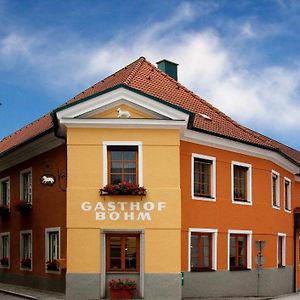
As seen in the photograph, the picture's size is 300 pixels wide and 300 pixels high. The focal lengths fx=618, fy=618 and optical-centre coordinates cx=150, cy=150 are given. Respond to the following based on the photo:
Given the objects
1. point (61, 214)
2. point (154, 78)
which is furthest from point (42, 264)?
point (154, 78)

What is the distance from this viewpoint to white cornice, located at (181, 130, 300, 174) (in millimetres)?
22672

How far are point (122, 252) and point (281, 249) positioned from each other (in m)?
10.3

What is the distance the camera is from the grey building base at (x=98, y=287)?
20.2 m

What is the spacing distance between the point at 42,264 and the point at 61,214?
2.75 metres

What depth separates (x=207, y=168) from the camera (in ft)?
77.9

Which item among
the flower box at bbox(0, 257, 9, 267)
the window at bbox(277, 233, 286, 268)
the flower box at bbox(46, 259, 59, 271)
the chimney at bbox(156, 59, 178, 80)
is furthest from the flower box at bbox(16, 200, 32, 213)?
the window at bbox(277, 233, 286, 268)

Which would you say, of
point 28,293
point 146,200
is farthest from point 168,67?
point 28,293

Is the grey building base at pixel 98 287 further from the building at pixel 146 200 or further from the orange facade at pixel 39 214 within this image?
the orange facade at pixel 39 214

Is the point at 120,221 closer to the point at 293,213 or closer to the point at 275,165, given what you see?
the point at 275,165

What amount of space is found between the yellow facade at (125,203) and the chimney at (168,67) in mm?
9135

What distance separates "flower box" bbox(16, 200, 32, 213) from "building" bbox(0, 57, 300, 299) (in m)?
0.04

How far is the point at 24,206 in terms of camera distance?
2566 cm

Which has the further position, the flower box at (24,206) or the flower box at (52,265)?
the flower box at (24,206)

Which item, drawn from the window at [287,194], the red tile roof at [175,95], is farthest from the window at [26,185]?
the window at [287,194]
